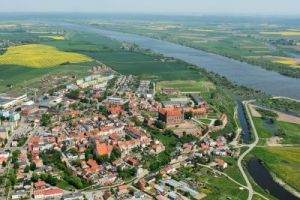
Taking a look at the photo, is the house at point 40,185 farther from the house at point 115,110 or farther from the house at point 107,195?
the house at point 115,110

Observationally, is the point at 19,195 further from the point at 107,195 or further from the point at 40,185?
the point at 107,195

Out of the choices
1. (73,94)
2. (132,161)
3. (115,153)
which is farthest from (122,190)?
(73,94)

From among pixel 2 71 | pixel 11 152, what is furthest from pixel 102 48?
pixel 11 152

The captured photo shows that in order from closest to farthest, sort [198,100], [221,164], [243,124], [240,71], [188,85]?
[221,164]
[243,124]
[198,100]
[188,85]
[240,71]

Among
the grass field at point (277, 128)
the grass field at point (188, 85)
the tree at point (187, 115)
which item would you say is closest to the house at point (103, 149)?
the tree at point (187, 115)

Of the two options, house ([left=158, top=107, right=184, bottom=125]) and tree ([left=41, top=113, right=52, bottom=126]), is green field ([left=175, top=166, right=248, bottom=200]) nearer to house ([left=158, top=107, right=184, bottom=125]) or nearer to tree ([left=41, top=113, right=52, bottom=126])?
house ([left=158, top=107, right=184, bottom=125])

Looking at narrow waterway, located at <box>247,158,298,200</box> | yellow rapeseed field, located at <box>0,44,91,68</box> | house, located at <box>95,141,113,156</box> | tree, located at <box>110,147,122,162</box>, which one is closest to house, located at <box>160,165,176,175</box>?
tree, located at <box>110,147,122,162</box>

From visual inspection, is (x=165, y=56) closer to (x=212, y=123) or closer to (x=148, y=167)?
(x=212, y=123)
